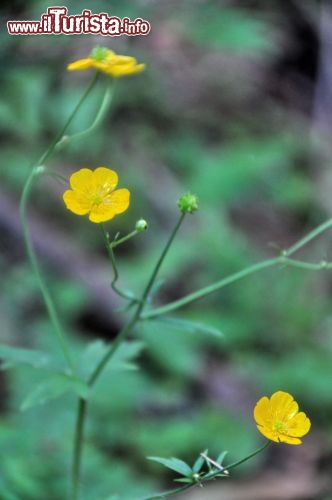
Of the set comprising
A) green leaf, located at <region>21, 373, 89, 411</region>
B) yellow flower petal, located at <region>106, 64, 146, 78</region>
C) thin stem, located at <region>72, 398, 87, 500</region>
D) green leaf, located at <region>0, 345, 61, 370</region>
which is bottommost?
thin stem, located at <region>72, 398, 87, 500</region>

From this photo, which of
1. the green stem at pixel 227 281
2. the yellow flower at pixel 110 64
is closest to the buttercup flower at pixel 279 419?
the green stem at pixel 227 281

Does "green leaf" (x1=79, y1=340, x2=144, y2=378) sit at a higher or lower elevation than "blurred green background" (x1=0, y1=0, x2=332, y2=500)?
lower

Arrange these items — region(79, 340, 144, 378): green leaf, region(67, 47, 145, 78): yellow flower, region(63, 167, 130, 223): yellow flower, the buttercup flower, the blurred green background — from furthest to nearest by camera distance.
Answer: the blurred green background, region(79, 340, 144, 378): green leaf, region(67, 47, 145, 78): yellow flower, region(63, 167, 130, 223): yellow flower, the buttercup flower

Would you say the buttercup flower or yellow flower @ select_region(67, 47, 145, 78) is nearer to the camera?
the buttercup flower

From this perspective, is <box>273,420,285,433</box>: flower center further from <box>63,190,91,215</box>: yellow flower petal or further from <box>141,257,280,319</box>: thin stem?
<box>63,190,91,215</box>: yellow flower petal

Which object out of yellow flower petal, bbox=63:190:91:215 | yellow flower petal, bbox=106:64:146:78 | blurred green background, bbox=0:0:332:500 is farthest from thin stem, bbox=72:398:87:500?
yellow flower petal, bbox=106:64:146:78

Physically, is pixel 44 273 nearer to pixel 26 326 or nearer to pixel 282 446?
pixel 26 326

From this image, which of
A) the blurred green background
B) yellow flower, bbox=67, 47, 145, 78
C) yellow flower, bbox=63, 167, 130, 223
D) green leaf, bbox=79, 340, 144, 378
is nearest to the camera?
yellow flower, bbox=63, 167, 130, 223
